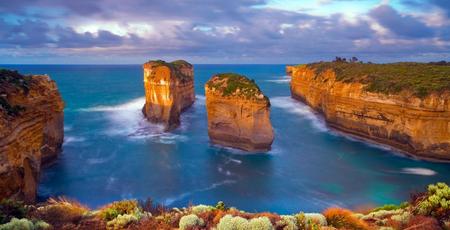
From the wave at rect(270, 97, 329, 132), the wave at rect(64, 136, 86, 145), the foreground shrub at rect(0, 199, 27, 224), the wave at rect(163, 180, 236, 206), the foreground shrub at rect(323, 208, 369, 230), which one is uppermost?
the foreground shrub at rect(0, 199, 27, 224)

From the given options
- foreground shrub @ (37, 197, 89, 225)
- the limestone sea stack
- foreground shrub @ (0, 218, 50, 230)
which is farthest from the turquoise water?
foreground shrub @ (0, 218, 50, 230)

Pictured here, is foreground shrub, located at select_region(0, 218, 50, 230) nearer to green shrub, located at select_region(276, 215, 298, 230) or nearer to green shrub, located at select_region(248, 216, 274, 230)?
green shrub, located at select_region(248, 216, 274, 230)

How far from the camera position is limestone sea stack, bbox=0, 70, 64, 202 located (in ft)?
63.9

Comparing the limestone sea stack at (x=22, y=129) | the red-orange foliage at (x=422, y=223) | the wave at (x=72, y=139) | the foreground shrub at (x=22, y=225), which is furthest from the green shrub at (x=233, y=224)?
the wave at (x=72, y=139)

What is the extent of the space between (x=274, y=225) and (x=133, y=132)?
38.8 meters

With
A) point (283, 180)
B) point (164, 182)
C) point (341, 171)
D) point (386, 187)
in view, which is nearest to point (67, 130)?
point (164, 182)

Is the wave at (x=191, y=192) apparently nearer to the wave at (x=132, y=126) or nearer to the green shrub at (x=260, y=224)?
the wave at (x=132, y=126)

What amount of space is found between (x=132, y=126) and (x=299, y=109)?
3140cm

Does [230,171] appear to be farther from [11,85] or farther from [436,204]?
[436,204]

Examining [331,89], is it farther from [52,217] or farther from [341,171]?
[52,217]

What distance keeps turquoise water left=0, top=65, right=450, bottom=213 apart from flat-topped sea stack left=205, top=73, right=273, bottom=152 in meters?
1.44

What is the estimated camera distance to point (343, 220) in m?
11.0

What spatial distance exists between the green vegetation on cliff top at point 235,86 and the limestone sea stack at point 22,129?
1655 centimetres

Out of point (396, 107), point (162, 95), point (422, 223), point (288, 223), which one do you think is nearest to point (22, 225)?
point (288, 223)
